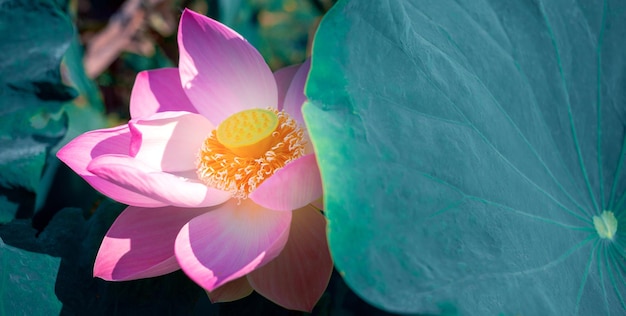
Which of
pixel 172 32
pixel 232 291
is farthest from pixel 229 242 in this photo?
pixel 172 32

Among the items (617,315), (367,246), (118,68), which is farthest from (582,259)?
(118,68)

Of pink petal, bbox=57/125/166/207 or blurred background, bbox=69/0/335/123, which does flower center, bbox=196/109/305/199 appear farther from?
blurred background, bbox=69/0/335/123

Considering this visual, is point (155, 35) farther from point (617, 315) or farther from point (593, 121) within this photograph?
point (617, 315)

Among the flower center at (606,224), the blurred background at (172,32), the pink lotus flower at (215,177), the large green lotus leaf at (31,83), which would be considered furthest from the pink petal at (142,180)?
the blurred background at (172,32)

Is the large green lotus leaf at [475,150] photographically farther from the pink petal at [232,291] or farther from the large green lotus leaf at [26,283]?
the large green lotus leaf at [26,283]

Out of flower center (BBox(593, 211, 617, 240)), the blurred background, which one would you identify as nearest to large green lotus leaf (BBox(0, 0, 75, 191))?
the blurred background

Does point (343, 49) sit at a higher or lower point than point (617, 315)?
higher
